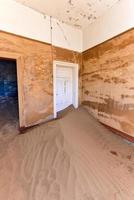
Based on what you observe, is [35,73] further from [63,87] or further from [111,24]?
[111,24]

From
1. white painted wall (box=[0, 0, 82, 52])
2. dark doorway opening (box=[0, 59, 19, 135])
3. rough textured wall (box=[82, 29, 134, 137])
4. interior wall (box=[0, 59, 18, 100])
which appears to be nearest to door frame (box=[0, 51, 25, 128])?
dark doorway opening (box=[0, 59, 19, 135])

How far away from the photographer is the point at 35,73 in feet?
11.6

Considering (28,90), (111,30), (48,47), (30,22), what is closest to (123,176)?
(28,90)

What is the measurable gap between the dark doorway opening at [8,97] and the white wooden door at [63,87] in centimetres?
127

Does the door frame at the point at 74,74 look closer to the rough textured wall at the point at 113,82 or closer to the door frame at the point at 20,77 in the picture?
the rough textured wall at the point at 113,82

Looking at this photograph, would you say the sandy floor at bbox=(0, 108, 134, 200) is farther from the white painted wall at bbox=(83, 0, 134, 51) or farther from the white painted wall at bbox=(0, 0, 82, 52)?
the white painted wall at bbox=(83, 0, 134, 51)

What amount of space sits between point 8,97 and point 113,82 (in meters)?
4.05

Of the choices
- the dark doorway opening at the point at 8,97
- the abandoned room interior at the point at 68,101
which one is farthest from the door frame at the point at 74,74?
the dark doorway opening at the point at 8,97

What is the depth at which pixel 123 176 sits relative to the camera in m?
2.00

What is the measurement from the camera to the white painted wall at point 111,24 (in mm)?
2891

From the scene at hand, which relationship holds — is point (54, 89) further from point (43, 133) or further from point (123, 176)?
point (123, 176)

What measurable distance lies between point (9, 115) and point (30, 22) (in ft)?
7.94

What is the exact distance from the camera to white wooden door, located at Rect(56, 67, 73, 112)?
14.2 feet

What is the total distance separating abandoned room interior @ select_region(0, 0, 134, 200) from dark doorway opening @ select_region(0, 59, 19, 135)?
1.8 inches
